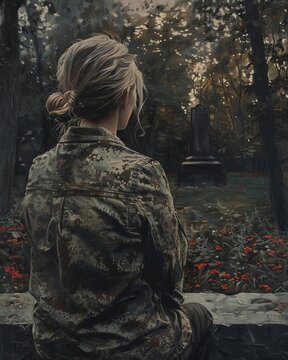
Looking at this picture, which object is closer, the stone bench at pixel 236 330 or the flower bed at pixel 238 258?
the stone bench at pixel 236 330

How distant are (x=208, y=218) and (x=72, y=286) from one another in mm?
3208

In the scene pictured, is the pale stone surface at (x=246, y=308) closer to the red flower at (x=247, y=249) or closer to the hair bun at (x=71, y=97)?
the red flower at (x=247, y=249)

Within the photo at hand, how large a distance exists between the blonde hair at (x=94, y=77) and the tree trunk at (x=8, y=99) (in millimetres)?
3258

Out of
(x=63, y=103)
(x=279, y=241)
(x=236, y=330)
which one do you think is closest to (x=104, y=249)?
(x=63, y=103)

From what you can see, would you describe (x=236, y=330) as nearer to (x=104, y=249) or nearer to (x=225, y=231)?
(x=225, y=231)

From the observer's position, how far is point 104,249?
202 cm

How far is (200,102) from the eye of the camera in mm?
5121

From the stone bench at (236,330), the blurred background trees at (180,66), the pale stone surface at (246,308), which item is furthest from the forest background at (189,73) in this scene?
the stone bench at (236,330)

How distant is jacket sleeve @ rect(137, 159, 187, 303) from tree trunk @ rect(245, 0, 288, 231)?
124 inches

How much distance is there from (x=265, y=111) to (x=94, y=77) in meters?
3.39

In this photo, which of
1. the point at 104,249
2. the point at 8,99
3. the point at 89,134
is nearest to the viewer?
the point at 104,249

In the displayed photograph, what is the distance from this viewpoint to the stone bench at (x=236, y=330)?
3734mm

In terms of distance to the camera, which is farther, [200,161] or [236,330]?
[200,161]

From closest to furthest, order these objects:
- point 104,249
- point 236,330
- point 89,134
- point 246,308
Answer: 1. point 104,249
2. point 89,134
3. point 236,330
4. point 246,308
